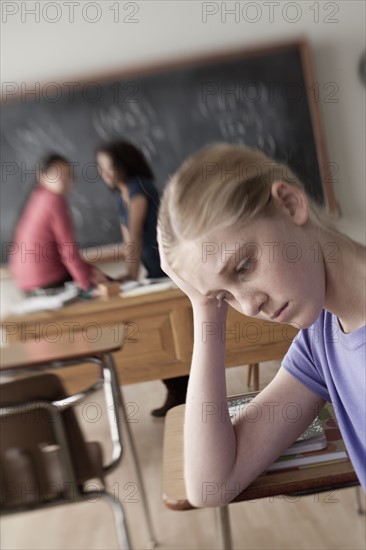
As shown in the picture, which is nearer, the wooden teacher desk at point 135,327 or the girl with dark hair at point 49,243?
the wooden teacher desk at point 135,327

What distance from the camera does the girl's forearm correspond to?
3.07ft

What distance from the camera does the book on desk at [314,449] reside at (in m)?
0.95

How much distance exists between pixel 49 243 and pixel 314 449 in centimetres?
279

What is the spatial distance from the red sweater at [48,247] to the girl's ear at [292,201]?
8.02 ft

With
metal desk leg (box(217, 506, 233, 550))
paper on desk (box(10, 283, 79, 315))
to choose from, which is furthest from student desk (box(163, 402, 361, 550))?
paper on desk (box(10, 283, 79, 315))

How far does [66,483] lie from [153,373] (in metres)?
0.76

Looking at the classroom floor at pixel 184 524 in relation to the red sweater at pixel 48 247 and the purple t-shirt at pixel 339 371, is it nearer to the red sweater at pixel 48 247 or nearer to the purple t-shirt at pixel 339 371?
the red sweater at pixel 48 247

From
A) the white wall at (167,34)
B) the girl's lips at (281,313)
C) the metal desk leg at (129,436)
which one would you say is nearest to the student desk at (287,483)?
the girl's lips at (281,313)

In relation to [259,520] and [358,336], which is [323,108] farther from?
[358,336]

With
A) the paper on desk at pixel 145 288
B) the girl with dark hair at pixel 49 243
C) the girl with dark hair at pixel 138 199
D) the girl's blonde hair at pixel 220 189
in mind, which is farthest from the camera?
the girl with dark hair at pixel 49 243

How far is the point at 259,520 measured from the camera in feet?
6.95

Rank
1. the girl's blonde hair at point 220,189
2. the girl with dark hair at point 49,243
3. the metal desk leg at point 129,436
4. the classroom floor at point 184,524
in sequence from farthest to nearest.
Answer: the girl with dark hair at point 49,243, the classroom floor at point 184,524, the metal desk leg at point 129,436, the girl's blonde hair at point 220,189

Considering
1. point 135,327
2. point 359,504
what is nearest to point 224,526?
point 359,504

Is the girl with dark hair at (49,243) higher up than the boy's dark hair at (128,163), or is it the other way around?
the boy's dark hair at (128,163)
